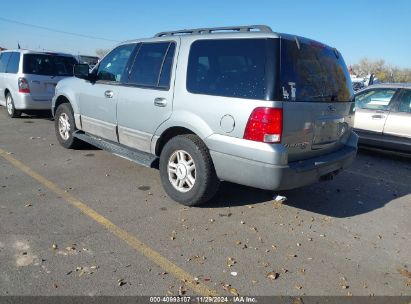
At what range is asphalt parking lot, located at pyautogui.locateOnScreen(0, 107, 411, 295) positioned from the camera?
301cm

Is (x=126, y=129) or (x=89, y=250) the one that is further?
(x=126, y=129)

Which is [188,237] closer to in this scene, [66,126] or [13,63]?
[66,126]

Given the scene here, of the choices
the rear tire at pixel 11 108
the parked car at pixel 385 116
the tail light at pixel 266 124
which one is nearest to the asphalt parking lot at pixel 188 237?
the tail light at pixel 266 124

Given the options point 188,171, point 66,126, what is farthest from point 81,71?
point 188,171

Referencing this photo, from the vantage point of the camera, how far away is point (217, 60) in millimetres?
4109

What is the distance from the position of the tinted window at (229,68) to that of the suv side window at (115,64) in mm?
1368

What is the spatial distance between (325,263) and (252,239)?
2.42ft

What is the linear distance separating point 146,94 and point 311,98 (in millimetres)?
2062

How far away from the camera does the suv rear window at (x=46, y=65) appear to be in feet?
30.5

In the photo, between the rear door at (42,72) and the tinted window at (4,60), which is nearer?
the rear door at (42,72)

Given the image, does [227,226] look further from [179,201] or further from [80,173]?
[80,173]

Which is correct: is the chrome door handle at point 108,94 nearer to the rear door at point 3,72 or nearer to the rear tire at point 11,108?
the rear tire at point 11,108

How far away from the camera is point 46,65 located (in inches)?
372

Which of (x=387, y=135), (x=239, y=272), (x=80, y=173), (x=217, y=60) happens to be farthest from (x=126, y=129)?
(x=387, y=135)
